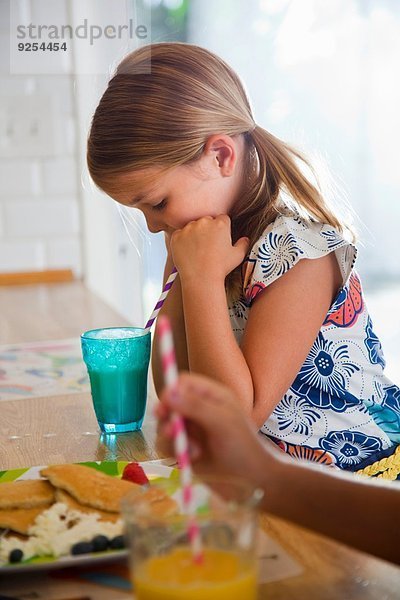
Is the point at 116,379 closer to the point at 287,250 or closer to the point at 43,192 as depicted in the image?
the point at 287,250

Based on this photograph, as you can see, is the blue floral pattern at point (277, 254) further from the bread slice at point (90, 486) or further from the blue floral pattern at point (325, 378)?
the bread slice at point (90, 486)

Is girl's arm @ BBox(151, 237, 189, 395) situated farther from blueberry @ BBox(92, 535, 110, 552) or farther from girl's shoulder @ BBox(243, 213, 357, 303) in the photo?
blueberry @ BBox(92, 535, 110, 552)

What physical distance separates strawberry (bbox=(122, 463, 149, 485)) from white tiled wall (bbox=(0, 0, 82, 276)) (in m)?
2.03

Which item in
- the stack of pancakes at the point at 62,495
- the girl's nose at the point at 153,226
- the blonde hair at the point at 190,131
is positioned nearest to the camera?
the stack of pancakes at the point at 62,495

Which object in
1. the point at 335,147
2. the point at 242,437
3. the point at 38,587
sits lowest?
the point at 335,147

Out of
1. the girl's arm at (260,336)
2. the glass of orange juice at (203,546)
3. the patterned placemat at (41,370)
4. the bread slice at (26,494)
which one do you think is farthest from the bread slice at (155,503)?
the patterned placemat at (41,370)

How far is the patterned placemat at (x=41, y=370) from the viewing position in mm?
1505

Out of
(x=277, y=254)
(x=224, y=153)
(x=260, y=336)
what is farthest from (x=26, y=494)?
(x=224, y=153)

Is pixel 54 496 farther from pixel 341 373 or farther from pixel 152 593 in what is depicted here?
pixel 341 373

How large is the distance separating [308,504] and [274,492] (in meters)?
0.04

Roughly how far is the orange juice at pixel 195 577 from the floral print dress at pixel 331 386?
697 millimetres

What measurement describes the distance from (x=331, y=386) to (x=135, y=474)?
470 millimetres

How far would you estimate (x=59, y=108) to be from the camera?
284 centimetres

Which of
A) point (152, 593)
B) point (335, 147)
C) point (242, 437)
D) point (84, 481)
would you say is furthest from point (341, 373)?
point (335, 147)
